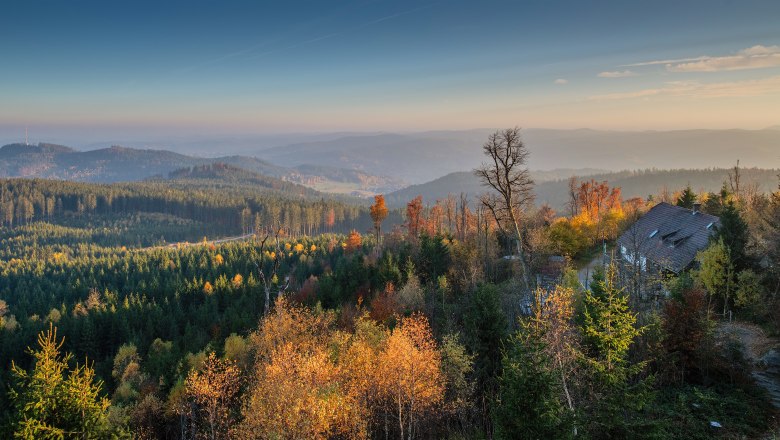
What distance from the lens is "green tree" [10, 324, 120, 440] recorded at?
1338 centimetres

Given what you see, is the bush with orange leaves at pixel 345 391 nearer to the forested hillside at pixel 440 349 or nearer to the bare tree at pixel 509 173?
the forested hillside at pixel 440 349

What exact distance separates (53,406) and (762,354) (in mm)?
32138

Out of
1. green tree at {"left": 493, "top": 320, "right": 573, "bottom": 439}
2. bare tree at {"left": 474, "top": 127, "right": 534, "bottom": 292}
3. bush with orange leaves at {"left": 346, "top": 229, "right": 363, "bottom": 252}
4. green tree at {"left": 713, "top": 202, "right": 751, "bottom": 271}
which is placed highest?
bare tree at {"left": 474, "top": 127, "right": 534, "bottom": 292}

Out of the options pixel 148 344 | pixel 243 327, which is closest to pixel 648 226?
pixel 243 327

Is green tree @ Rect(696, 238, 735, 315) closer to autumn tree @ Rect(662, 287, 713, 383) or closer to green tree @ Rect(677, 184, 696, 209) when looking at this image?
autumn tree @ Rect(662, 287, 713, 383)

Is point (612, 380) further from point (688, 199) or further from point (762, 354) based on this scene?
point (688, 199)

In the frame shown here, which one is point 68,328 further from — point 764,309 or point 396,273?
point 764,309

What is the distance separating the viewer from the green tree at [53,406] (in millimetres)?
13375

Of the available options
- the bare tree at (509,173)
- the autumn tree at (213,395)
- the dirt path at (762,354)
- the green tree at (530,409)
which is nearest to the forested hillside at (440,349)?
the green tree at (530,409)

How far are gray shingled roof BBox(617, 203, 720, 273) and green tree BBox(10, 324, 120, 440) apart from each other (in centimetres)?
3629

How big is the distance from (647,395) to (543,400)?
4741mm

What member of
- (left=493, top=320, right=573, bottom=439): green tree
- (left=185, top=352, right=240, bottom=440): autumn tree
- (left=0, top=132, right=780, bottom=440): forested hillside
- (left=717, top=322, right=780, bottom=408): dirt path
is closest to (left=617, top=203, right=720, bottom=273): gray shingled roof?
(left=0, top=132, right=780, bottom=440): forested hillside

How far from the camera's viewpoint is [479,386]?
27.9m

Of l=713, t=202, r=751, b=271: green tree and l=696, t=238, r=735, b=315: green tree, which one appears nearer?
l=696, t=238, r=735, b=315: green tree
